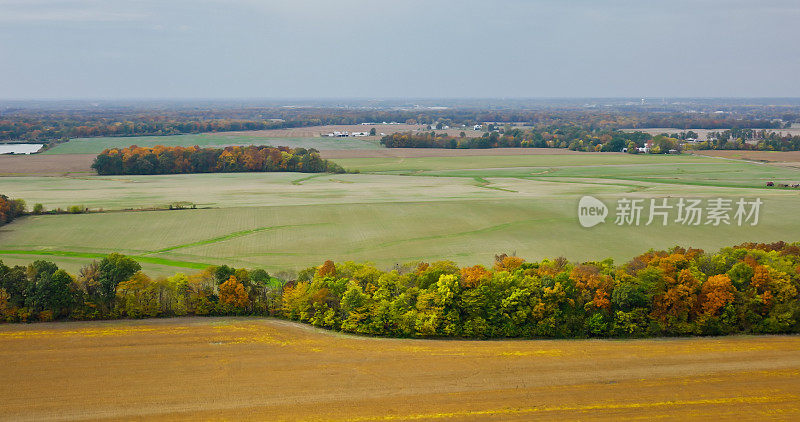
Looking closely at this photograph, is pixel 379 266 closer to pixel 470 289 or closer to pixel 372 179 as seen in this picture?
pixel 470 289

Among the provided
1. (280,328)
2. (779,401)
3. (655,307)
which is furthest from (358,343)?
(779,401)

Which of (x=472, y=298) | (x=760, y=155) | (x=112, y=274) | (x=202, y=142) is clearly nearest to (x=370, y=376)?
(x=472, y=298)

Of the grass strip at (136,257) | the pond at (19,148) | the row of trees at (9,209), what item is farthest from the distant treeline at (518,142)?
the grass strip at (136,257)

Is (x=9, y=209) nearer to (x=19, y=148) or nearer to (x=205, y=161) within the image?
(x=205, y=161)

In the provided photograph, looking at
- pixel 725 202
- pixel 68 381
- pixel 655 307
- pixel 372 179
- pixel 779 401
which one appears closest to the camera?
pixel 779 401

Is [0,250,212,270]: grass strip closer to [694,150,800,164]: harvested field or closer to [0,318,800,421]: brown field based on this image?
[0,318,800,421]: brown field

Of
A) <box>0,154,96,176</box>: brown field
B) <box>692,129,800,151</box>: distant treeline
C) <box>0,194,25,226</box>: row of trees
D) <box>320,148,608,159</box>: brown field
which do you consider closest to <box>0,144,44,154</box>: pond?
<box>0,154,96,176</box>: brown field

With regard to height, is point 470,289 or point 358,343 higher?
point 470,289
